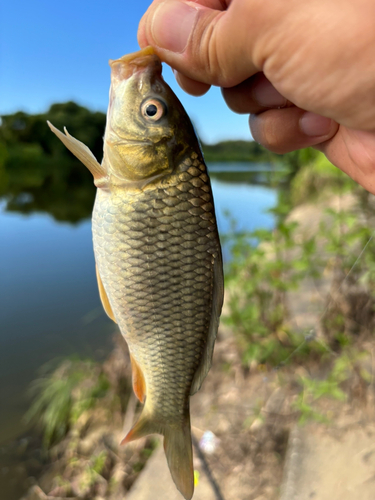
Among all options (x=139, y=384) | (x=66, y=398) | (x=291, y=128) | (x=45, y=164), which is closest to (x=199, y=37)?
(x=291, y=128)

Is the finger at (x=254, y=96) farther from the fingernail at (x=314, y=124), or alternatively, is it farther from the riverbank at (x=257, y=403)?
the riverbank at (x=257, y=403)

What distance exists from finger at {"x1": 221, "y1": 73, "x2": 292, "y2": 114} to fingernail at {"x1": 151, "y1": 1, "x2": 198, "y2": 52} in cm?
48

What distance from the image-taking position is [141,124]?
3.78ft

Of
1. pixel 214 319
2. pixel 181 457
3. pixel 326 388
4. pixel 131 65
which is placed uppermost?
pixel 131 65

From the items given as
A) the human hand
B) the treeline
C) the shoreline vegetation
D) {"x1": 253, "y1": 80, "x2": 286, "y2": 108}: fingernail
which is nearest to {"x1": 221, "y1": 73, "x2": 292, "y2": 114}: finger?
{"x1": 253, "y1": 80, "x2": 286, "y2": 108}: fingernail

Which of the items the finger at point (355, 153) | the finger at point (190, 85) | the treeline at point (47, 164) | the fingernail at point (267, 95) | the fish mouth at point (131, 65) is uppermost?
the treeline at point (47, 164)

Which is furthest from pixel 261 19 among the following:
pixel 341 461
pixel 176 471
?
pixel 341 461

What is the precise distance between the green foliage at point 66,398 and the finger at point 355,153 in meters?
3.23

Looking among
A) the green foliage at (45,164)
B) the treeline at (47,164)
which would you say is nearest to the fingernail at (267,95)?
the treeline at (47,164)

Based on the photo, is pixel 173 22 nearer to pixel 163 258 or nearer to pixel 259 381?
pixel 163 258

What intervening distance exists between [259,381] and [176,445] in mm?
2049

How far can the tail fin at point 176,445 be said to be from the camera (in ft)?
4.03

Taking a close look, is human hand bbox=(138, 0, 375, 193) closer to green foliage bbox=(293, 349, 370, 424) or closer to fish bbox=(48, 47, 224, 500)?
fish bbox=(48, 47, 224, 500)

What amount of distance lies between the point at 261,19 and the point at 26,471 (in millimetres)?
4144
